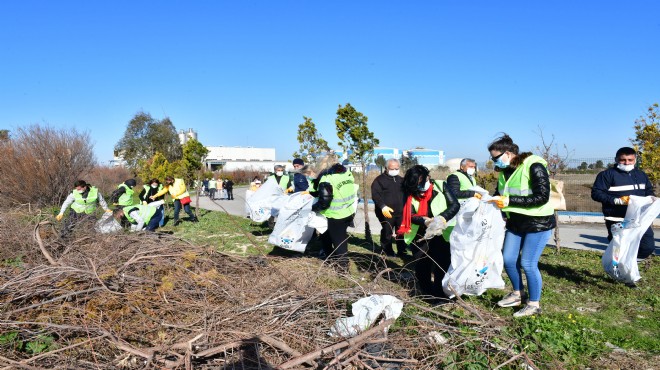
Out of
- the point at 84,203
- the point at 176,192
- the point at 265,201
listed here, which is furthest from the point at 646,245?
the point at 176,192

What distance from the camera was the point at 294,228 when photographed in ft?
20.5

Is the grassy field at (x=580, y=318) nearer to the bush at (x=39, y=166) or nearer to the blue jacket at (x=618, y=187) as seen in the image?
the blue jacket at (x=618, y=187)

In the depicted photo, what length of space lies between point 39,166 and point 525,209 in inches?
595

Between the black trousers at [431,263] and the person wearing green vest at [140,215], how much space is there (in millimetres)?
6910

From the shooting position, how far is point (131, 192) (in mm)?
9750

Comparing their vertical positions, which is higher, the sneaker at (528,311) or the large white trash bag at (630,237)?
the large white trash bag at (630,237)

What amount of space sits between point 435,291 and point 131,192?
298 inches

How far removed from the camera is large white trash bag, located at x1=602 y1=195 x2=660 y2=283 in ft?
15.4

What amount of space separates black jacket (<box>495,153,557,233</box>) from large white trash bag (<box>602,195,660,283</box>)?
136cm

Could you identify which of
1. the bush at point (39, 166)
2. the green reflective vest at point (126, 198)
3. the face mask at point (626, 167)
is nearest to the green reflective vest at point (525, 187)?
the face mask at point (626, 167)

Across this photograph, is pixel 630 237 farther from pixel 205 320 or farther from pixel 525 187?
pixel 205 320

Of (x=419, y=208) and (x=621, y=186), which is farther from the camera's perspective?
(x=621, y=186)

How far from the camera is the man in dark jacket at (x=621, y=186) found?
511 centimetres

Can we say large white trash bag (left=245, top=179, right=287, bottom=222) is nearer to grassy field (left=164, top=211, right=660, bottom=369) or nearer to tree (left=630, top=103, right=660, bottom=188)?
grassy field (left=164, top=211, right=660, bottom=369)
